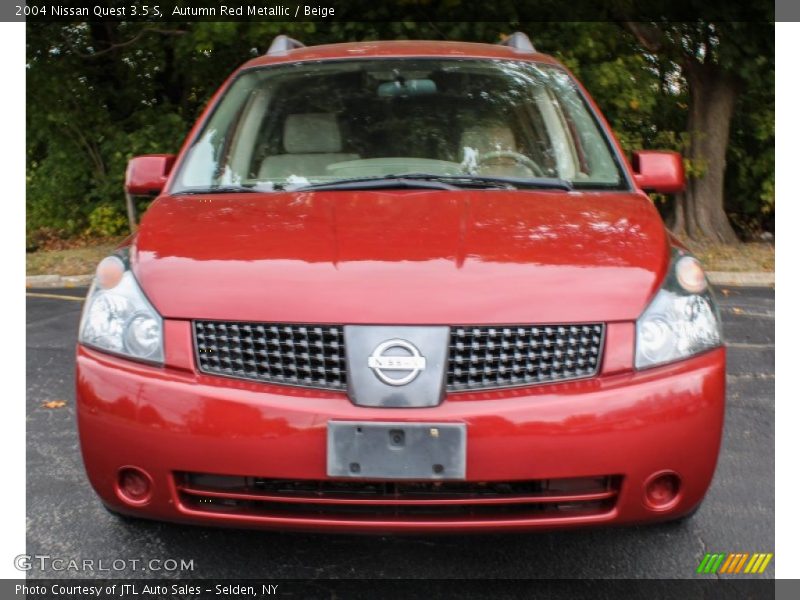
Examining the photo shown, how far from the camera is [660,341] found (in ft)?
8.22

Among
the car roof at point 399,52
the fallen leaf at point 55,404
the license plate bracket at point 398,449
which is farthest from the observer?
the fallen leaf at point 55,404

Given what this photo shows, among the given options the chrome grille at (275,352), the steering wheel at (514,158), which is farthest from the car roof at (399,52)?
the chrome grille at (275,352)

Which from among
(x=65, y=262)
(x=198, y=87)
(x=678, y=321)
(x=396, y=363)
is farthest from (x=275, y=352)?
(x=198, y=87)

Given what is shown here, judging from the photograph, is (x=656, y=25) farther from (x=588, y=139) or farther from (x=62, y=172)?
(x=62, y=172)

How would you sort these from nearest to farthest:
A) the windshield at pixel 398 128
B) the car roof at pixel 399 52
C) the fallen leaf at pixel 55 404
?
the windshield at pixel 398 128 → the car roof at pixel 399 52 → the fallen leaf at pixel 55 404

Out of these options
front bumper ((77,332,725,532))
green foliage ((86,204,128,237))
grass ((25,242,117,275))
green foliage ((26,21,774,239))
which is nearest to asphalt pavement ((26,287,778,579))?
front bumper ((77,332,725,532))

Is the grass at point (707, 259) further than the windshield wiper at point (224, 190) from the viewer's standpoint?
Yes

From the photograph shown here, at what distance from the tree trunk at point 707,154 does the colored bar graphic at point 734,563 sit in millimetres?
8011

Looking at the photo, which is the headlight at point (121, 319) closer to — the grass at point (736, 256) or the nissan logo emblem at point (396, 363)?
the nissan logo emblem at point (396, 363)

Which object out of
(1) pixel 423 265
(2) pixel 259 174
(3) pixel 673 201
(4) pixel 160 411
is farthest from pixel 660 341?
(3) pixel 673 201

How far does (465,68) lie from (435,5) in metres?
6.55

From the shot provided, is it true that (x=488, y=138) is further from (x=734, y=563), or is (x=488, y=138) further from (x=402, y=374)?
(x=734, y=563)

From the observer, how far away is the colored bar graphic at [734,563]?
2893mm

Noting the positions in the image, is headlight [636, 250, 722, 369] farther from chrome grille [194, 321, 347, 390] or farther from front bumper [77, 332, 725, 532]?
chrome grille [194, 321, 347, 390]
